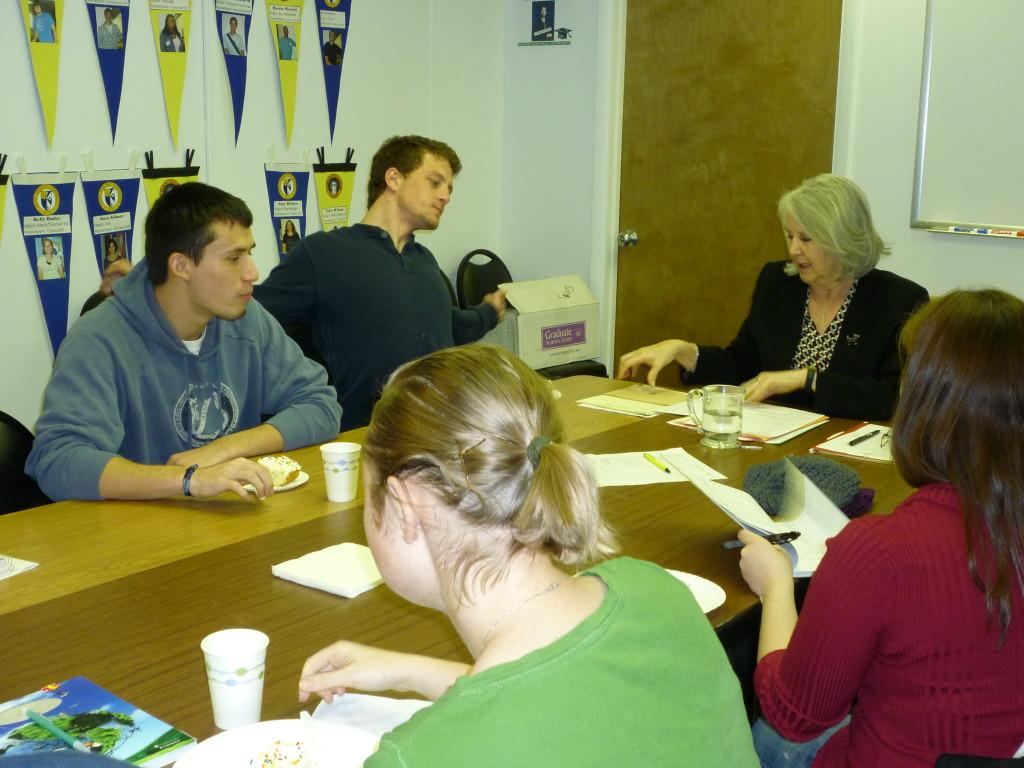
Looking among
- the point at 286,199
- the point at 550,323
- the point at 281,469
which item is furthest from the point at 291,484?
the point at 550,323

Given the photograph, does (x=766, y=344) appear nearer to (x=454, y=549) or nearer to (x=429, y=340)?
(x=429, y=340)

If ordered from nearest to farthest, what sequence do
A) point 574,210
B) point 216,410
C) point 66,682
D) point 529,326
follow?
point 66,682 < point 216,410 < point 529,326 < point 574,210

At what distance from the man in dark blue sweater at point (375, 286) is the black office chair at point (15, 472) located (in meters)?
1.07

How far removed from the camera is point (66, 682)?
4.11 ft

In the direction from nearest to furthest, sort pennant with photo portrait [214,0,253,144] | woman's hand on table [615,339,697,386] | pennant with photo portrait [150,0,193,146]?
1. woman's hand on table [615,339,697,386]
2. pennant with photo portrait [150,0,193,146]
3. pennant with photo portrait [214,0,253,144]

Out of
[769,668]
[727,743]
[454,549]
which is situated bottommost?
[769,668]

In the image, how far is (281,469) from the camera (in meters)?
2.02

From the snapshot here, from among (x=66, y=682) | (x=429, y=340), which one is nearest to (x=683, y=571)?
(x=66, y=682)

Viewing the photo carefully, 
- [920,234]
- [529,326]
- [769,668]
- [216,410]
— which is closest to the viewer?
[769,668]

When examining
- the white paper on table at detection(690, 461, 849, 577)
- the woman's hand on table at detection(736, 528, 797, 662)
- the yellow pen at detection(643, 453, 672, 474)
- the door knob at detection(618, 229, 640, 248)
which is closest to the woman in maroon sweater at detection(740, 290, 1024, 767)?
the woman's hand on table at detection(736, 528, 797, 662)

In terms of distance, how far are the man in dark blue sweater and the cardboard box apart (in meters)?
0.84

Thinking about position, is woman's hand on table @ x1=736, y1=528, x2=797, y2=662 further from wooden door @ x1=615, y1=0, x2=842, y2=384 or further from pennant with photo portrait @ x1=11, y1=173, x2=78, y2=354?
wooden door @ x1=615, y1=0, x2=842, y2=384

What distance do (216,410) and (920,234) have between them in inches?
106

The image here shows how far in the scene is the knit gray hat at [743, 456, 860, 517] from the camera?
6.27 feet
